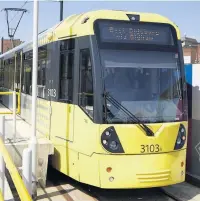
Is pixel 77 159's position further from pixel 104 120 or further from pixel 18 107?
pixel 18 107

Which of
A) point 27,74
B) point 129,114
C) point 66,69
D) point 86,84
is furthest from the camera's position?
point 27,74

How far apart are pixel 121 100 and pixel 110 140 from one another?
713 millimetres

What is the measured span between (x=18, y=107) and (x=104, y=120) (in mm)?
6106

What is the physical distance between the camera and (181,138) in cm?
688

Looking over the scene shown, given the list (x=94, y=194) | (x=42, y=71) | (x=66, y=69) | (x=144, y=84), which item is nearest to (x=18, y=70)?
(x=42, y=71)

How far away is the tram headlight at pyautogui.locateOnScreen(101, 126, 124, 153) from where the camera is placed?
6285 millimetres

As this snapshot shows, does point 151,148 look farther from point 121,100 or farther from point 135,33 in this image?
point 135,33

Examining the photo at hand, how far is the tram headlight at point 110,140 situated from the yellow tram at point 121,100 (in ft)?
0.04

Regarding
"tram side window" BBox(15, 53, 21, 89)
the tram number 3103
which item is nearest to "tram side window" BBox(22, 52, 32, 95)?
"tram side window" BBox(15, 53, 21, 89)

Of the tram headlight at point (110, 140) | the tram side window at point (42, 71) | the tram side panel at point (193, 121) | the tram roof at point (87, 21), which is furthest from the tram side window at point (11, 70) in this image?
the tram headlight at point (110, 140)

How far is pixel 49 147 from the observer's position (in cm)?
738

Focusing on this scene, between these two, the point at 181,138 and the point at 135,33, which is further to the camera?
the point at 181,138

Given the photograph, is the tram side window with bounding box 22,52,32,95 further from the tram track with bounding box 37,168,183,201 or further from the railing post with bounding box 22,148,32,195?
the railing post with bounding box 22,148,32,195

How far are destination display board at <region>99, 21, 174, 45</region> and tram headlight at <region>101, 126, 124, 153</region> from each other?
1.59m
